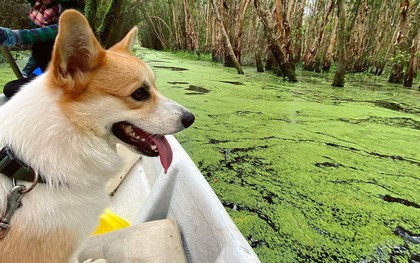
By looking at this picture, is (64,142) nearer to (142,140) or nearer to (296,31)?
(142,140)

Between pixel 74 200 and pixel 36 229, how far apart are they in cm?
14

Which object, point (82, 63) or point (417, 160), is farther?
point (417, 160)

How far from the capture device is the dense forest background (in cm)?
802

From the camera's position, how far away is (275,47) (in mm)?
8258

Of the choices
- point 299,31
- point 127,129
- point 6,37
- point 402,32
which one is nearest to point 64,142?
point 127,129

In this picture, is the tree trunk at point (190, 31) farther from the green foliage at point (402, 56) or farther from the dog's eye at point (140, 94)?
the dog's eye at point (140, 94)

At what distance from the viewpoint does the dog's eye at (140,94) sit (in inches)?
48.0

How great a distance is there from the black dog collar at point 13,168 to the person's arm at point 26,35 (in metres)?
1.32

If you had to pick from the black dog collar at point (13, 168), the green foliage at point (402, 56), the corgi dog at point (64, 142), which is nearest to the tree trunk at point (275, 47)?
the green foliage at point (402, 56)

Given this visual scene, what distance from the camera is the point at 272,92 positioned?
22.0 feet

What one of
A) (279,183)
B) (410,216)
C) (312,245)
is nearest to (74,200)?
(312,245)

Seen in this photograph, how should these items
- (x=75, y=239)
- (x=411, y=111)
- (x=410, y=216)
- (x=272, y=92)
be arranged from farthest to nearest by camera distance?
(x=272, y=92)
(x=411, y=111)
(x=410, y=216)
(x=75, y=239)

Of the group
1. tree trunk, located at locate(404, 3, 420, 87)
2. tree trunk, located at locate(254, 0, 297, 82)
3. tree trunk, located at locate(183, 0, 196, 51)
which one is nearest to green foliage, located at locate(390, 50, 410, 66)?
tree trunk, located at locate(404, 3, 420, 87)

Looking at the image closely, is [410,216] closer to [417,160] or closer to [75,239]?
[417,160]
